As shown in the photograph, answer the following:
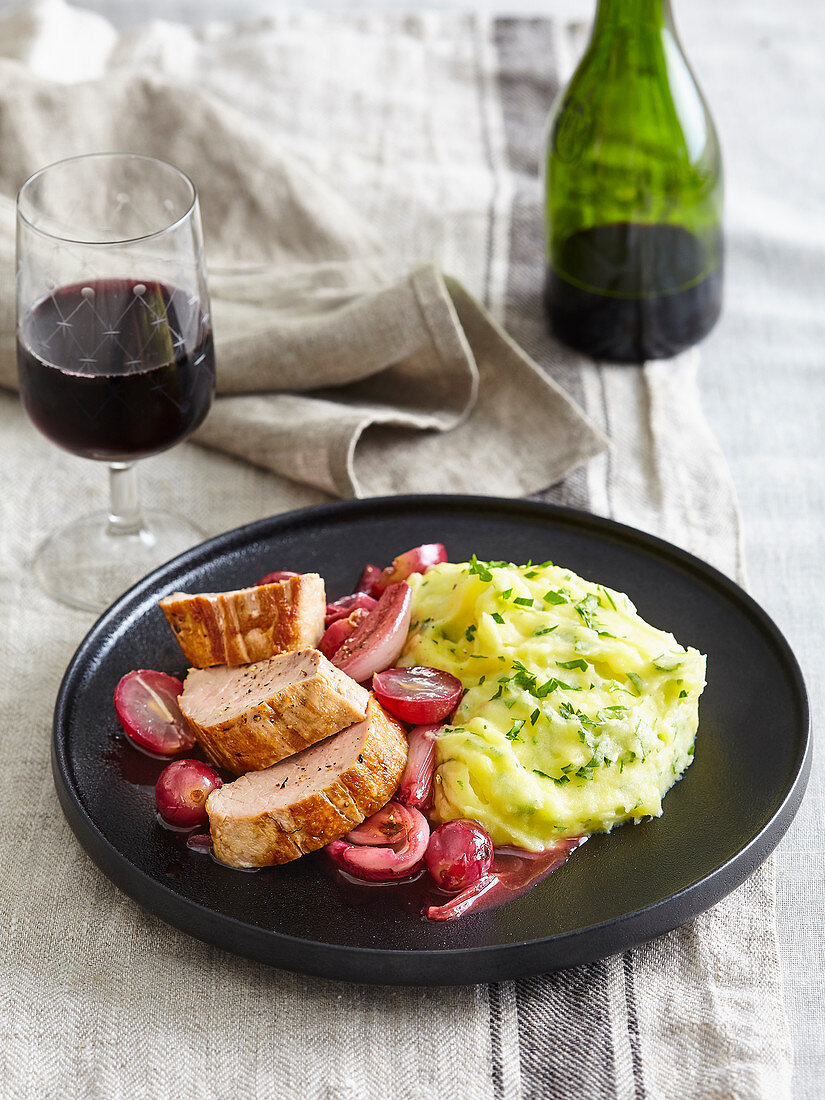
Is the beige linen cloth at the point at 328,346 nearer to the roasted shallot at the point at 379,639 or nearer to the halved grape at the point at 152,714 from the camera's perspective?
the roasted shallot at the point at 379,639

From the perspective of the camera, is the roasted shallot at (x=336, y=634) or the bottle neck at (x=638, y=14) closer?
the roasted shallot at (x=336, y=634)

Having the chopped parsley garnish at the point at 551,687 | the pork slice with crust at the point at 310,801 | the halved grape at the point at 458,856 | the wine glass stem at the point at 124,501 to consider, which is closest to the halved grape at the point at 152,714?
the pork slice with crust at the point at 310,801

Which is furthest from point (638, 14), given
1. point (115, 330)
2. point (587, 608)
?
point (587, 608)

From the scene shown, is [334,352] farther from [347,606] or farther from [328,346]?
[347,606]

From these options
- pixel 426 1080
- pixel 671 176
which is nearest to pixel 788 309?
pixel 671 176

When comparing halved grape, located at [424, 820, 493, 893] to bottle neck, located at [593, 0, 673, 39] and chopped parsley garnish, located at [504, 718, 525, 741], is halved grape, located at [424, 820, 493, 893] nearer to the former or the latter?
chopped parsley garnish, located at [504, 718, 525, 741]

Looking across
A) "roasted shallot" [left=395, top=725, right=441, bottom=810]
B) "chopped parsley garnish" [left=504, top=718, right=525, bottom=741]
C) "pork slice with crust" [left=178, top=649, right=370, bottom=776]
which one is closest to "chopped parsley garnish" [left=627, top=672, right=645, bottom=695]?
"chopped parsley garnish" [left=504, top=718, right=525, bottom=741]
